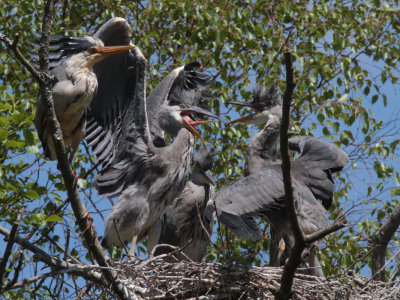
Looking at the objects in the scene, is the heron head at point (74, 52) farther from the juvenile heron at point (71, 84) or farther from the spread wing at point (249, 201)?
the spread wing at point (249, 201)

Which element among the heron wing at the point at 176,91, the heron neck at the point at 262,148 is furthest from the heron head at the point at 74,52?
the heron neck at the point at 262,148

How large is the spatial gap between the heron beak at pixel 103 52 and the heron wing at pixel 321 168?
1.69 m

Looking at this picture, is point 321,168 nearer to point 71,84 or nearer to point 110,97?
point 110,97

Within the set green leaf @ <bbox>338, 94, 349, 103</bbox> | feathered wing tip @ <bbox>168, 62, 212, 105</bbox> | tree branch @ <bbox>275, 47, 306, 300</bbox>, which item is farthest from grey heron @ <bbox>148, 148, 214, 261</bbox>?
tree branch @ <bbox>275, 47, 306, 300</bbox>

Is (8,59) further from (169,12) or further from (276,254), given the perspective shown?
(276,254)

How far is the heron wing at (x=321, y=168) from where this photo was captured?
512cm

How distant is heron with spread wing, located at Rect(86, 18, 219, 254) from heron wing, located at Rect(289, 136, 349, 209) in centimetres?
94

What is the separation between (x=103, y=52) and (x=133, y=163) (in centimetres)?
94

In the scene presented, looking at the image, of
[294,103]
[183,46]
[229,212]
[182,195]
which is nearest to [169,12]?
[183,46]

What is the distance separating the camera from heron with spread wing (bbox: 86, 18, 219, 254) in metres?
4.83

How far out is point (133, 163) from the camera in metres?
4.96

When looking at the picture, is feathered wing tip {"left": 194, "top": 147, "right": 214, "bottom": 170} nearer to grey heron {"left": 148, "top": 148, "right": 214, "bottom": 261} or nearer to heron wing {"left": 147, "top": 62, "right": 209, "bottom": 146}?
grey heron {"left": 148, "top": 148, "right": 214, "bottom": 261}

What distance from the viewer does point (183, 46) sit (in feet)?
21.1

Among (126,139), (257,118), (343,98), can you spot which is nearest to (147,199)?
(126,139)
